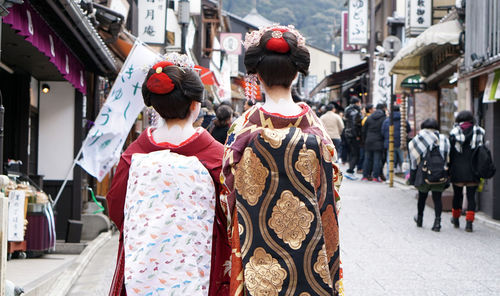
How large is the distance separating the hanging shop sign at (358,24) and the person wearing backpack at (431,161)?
18150mm

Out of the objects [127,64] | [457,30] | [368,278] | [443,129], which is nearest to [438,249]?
[368,278]

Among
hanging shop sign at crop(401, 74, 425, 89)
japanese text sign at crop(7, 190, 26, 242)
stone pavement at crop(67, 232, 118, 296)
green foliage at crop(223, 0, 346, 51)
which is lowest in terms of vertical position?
stone pavement at crop(67, 232, 118, 296)

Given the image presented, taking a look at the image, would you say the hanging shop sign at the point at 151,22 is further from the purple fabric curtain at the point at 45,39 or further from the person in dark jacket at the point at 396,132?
the person in dark jacket at the point at 396,132

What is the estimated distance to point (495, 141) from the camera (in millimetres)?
12844

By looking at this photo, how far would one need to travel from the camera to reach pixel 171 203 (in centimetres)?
407

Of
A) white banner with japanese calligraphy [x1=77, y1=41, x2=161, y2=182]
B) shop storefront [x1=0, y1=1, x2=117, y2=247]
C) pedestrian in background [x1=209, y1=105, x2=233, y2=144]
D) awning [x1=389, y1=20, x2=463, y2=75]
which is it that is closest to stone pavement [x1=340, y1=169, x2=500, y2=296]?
pedestrian in background [x1=209, y1=105, x2=233, y2=144]

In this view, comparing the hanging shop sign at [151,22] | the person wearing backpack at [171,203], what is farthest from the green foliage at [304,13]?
the person wearing backpack at [171,203]

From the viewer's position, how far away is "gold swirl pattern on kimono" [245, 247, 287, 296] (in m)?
3.77

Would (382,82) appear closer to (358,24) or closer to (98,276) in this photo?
(358,24)

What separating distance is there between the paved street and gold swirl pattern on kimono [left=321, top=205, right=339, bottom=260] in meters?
3.47

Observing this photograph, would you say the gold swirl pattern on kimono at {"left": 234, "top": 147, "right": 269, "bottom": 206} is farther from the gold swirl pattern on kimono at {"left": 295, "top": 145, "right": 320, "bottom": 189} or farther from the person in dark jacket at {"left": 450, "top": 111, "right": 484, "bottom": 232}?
the person in dark jacket at {"left": 450, "top": 111, "right": 484, "bottom": 232}

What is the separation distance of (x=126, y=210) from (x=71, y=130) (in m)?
8.22

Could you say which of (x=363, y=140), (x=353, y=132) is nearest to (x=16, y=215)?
(x=363, y=140)

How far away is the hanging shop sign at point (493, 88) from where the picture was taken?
11961 mm
